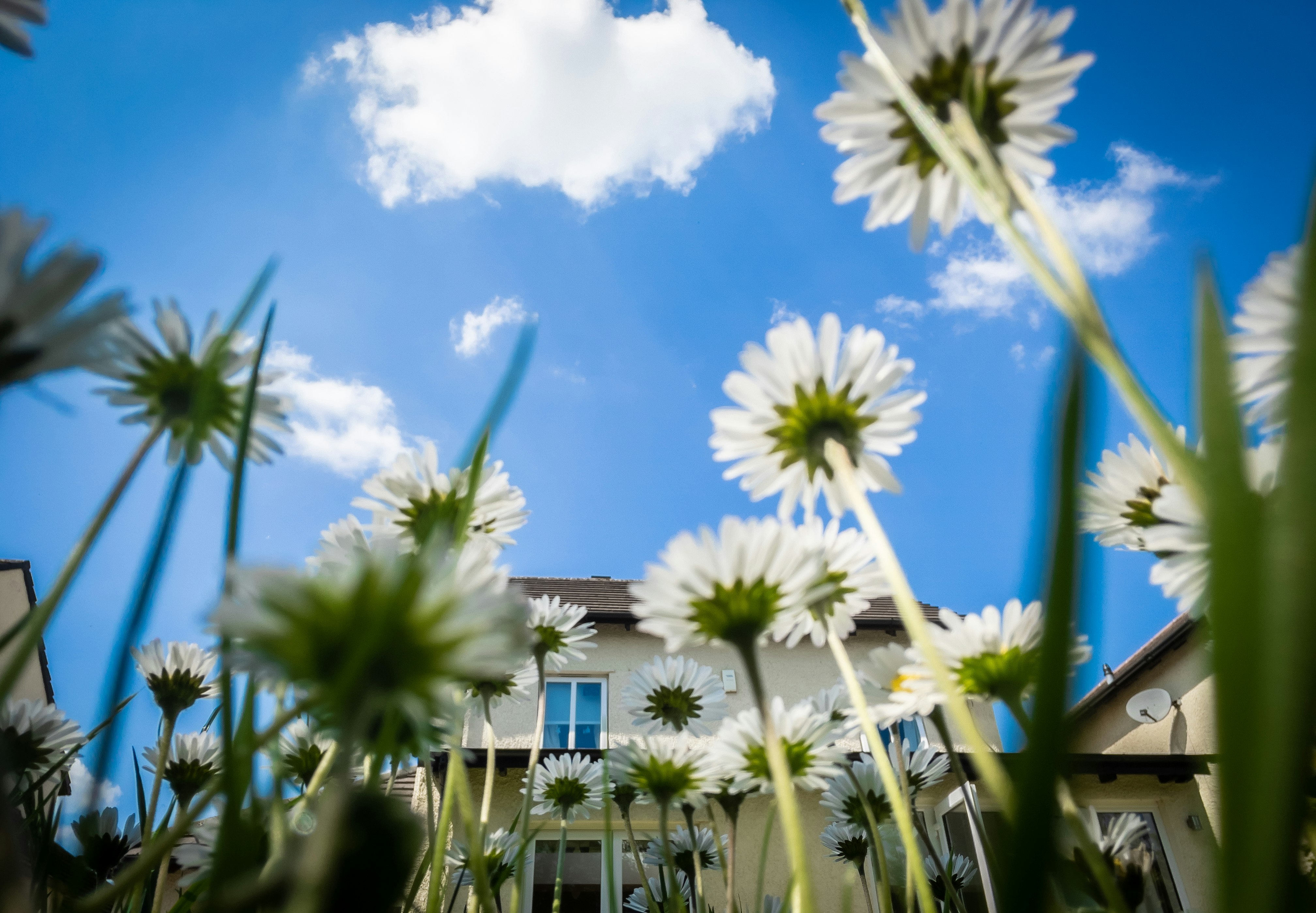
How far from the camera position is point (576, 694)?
26.9 ft

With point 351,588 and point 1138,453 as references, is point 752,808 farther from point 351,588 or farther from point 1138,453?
point 351,588

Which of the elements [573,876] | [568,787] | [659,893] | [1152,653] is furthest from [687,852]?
[1152,653]

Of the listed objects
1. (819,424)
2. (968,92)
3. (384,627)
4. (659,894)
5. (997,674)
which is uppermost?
(968,92)

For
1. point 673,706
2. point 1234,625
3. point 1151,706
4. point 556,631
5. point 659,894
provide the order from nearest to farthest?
point 1234,625
point 556,631
point 673,706
point 659,894
point 1151,706

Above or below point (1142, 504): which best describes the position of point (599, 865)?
below

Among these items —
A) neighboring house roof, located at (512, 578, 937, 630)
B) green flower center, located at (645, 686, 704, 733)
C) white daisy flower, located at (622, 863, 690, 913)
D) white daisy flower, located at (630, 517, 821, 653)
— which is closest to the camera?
white daisy flower, located at (630, 517, 821, 653)

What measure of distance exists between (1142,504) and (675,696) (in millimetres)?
933

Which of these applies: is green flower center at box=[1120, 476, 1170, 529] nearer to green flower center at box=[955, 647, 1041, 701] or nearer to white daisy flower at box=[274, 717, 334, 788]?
green flower center at box=[955, 647, 1041, 701]

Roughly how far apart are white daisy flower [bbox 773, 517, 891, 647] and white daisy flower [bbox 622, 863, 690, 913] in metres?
0.35

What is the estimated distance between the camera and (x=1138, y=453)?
91cm

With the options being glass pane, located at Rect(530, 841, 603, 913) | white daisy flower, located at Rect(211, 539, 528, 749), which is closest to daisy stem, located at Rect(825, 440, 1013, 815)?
white daisy flower, located at Rect(211, 539, 528, 749)

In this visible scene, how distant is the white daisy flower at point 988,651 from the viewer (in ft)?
2.77

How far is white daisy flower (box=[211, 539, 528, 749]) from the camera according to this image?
1.09 ft

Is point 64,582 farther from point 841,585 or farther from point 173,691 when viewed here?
point 173,691
